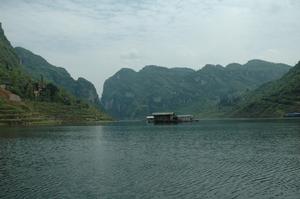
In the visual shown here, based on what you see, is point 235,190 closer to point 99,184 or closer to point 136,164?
point 99,184

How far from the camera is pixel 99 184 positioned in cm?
7269

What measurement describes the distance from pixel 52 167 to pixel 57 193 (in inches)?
1164

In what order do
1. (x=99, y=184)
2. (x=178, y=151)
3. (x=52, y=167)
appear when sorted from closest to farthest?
(x=99, y=184) < (x=52, y=167) < (x=178, y=151)

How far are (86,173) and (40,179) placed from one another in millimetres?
9931

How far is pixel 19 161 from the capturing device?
104 meters

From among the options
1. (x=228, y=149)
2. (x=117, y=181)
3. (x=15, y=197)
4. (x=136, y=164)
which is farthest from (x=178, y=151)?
(x=15, y=197)

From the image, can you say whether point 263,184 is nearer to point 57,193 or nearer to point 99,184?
point 99,184

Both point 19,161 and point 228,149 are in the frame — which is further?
point 228,149

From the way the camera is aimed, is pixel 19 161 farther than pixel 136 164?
Yes

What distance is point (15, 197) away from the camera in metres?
63.0

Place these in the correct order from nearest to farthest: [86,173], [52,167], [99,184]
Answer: [99,184] < [86,173] < [52,167]

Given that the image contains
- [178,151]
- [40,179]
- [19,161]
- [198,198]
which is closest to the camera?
[198,198]

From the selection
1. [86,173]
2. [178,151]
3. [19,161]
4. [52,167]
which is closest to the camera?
[86,173]

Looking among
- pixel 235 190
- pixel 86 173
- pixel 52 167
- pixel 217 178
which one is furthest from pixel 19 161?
pixel 235 190
